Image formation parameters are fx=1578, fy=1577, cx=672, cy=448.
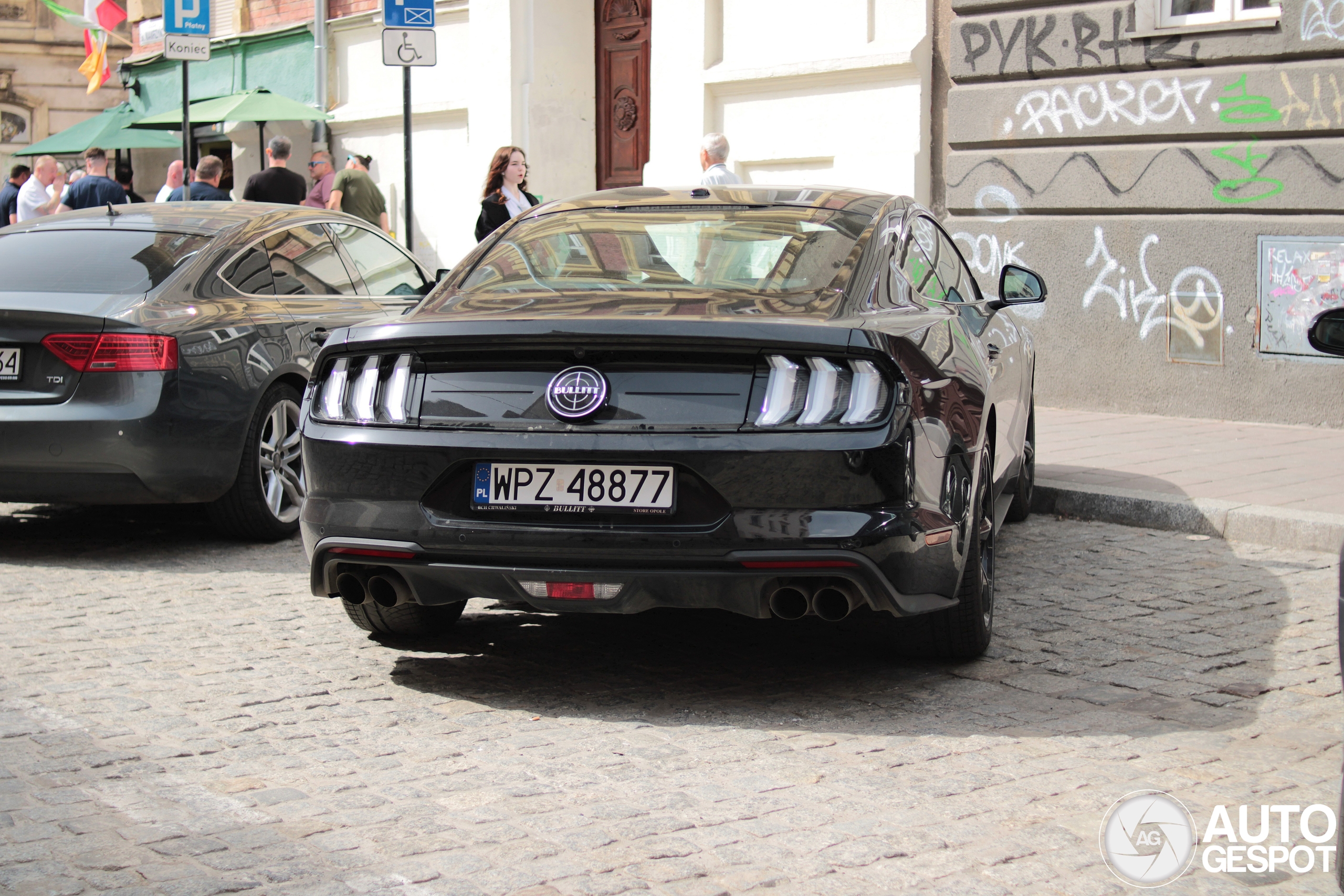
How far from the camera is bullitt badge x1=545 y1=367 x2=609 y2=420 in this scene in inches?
169

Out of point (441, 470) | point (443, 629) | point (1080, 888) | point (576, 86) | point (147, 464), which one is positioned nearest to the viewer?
point (1080, 888)

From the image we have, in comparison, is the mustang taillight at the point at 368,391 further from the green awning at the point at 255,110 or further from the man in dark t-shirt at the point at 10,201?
the green awning at the point at 255,110

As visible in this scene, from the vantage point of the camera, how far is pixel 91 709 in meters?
4.55

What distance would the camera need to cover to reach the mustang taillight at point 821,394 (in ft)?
13.9

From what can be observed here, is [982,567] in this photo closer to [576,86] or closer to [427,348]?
[427,348]

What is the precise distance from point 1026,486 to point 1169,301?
3559 mm

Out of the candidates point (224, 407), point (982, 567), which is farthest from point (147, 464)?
point (982, 567)

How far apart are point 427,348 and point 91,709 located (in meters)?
1.43

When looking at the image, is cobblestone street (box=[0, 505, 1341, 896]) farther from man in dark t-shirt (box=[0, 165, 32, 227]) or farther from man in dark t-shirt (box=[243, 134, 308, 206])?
man in dark t-shirt (box=[0, 165, 32, 227])

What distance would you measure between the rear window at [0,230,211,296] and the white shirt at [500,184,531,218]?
410 centimetres

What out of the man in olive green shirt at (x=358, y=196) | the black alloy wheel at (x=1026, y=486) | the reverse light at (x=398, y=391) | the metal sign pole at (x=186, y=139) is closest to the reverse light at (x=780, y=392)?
the reverse light at (x=398, y=391)

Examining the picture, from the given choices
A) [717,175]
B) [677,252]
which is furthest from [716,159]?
[677,252]

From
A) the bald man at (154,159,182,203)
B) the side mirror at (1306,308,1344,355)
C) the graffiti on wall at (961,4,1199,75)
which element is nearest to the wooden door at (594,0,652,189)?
the bald man at (154,159,182,203)

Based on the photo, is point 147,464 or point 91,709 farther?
point 147,464
